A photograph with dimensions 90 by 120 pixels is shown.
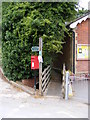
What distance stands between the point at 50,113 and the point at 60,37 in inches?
187

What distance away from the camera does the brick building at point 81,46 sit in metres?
10.5

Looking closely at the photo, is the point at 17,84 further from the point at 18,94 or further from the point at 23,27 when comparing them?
the point at 23,27

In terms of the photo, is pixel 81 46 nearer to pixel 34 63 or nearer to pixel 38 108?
pixel 34 63

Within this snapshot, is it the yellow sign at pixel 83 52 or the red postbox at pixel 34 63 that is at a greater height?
the yellow sign at pixel 83 52

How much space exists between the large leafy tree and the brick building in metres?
1.23

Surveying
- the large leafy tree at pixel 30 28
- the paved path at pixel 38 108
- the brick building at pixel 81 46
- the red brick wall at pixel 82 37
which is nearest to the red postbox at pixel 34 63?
the large leafy tree at pixel 30 28

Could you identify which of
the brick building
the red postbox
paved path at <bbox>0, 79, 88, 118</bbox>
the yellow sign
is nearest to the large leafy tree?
the red postbox

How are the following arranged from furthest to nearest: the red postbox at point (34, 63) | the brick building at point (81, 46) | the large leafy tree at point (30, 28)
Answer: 1. the brick building at point (81, 46)
2. the large leafy tree at point (30, 28)
3. the red postbox at point (34, 63)

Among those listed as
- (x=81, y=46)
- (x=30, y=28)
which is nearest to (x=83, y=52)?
(x=81, y=46)

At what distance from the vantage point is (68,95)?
677 centimetres

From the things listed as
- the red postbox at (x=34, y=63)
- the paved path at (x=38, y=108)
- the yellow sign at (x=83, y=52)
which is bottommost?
the paved path at (x=38, y=108)

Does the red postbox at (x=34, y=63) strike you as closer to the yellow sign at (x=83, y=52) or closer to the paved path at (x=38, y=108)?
the paved path at (x=38, y=108)

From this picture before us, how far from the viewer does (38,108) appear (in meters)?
5.61

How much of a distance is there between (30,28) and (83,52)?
4231mm
